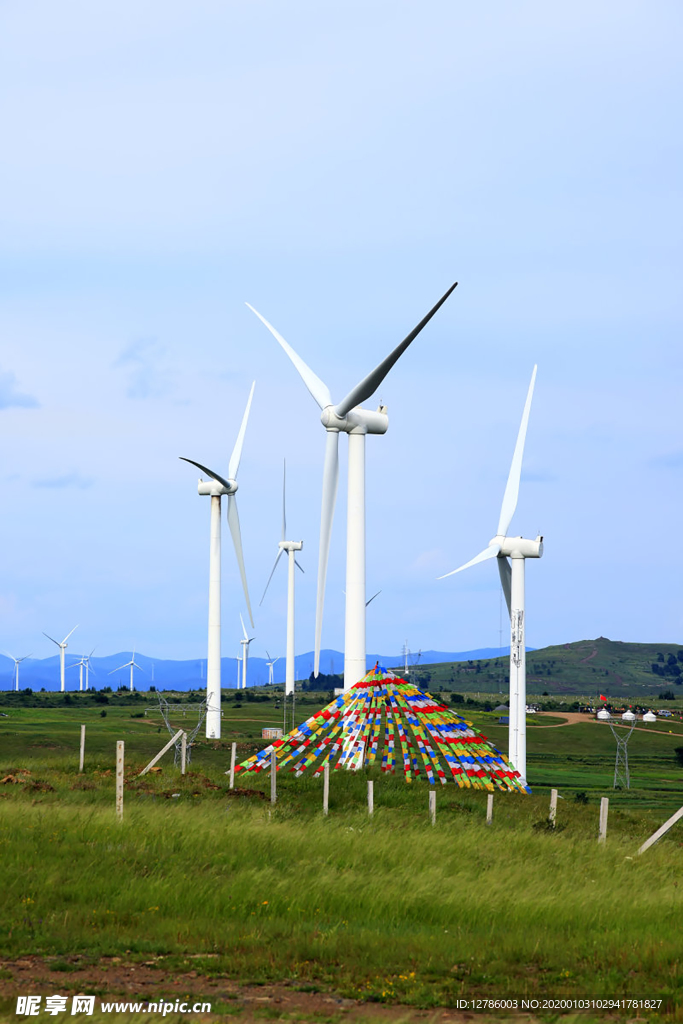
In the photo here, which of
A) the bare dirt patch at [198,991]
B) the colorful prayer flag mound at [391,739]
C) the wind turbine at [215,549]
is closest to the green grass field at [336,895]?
the bare dirt patch at [198,991]

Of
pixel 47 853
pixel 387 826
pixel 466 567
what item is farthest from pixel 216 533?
pixel 47 853

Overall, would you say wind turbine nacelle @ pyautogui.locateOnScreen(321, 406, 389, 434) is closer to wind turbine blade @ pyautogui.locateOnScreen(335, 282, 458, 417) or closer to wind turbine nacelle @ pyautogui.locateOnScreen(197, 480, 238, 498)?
wind turbine blade @ pyautogui.locateOnScreen(335, 282, 458, 417)

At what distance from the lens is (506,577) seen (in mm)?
84250

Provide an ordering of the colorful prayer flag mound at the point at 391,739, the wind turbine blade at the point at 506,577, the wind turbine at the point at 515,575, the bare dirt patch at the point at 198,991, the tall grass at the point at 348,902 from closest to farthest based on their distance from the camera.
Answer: the bare dirt patch at the point at 198,991 < the tall grass at the point at 348,902 < the colorful prayer flag mound at the point at 391,739 < the wind turbine at the point at 515,575 < the wind turbine blade at the point at 506,577

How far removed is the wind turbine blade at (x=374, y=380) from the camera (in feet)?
171

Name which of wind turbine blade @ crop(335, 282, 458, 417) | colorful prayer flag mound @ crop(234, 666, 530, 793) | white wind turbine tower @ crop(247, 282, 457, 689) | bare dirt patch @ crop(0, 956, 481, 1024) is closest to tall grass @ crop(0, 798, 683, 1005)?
bare dirt patch @ crop(0, 956, 481, 1024)

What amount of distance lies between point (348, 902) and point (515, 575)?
60.8 metres

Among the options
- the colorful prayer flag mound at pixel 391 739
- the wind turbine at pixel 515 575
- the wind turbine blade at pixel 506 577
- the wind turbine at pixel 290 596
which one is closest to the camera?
the colorful prayer flag mound at pixel 391 739

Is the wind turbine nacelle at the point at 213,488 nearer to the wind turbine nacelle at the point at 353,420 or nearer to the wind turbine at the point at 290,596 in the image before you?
the wind turbine at the point at 290,596

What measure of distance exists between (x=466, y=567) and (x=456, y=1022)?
63892 millimetres

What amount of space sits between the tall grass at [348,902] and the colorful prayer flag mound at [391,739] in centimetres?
1546

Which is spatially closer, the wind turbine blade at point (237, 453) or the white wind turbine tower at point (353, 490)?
the white wind turbine tower at point (353, 490)

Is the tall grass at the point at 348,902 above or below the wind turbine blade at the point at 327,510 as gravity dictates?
below

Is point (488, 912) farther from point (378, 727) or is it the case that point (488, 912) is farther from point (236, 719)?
point (236, 719)
